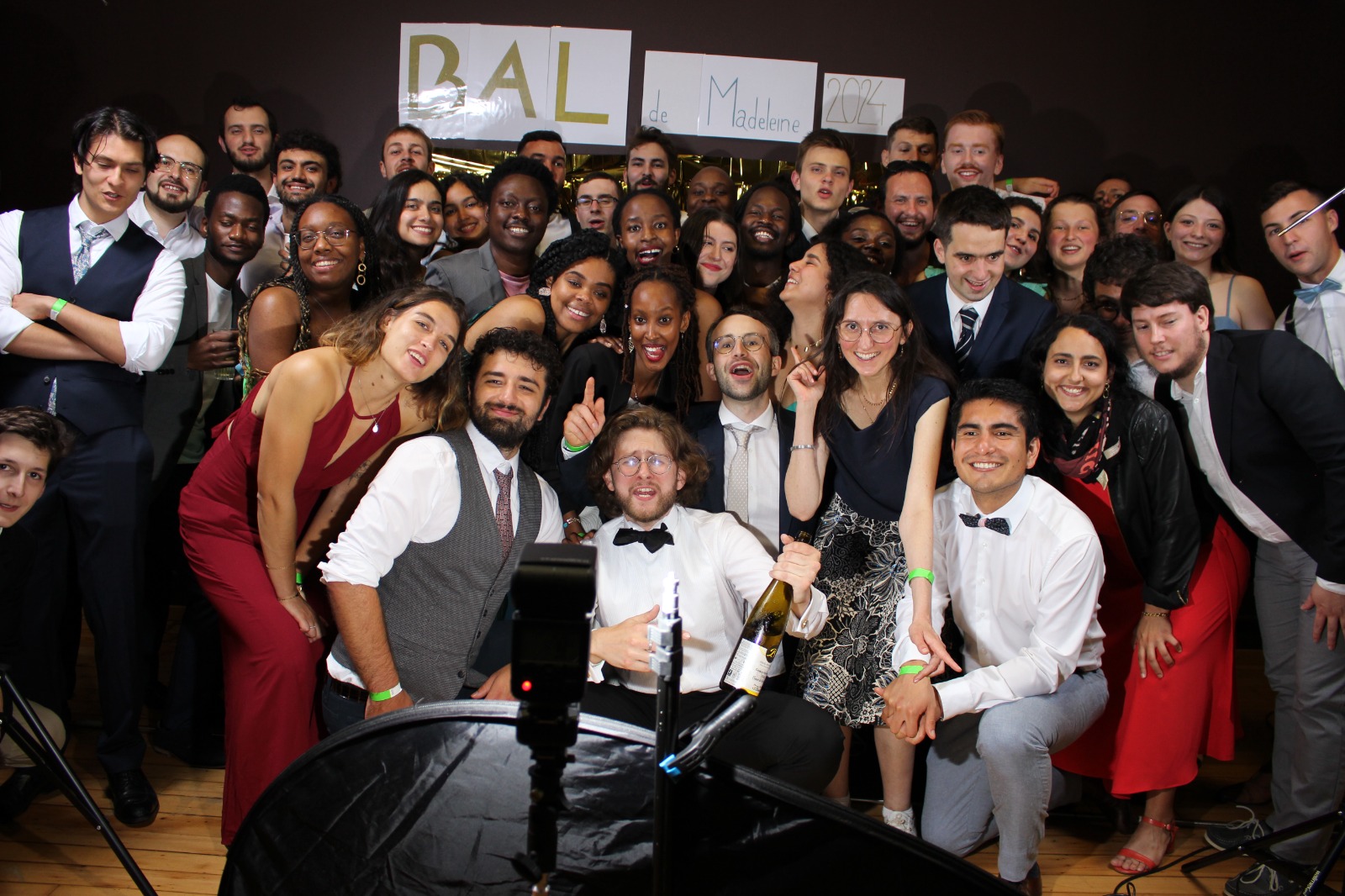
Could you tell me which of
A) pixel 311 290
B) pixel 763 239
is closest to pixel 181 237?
pixel 311 290

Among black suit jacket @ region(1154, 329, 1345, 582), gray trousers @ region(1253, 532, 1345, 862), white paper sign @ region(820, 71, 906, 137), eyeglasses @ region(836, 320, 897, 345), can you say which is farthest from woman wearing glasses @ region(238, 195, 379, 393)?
white paper sign @ region(820, 71, 906, 137)

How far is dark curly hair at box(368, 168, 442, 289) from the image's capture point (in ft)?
12.2

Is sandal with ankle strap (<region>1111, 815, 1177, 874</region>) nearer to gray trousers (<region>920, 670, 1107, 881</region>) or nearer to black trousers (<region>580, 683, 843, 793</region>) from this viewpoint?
gray trousers (<region>920, 670, 1107, 881</region>)

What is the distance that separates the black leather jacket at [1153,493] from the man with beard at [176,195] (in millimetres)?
3314

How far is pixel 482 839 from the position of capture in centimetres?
130

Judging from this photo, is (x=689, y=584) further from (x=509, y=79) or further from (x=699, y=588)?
(x=509, y=79)

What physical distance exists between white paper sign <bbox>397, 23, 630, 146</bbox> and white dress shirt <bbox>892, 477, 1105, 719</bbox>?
10.8 feet

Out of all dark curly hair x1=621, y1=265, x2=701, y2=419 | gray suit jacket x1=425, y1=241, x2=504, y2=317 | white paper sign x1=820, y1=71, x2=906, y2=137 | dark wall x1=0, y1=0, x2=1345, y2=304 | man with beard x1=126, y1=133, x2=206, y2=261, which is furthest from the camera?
white paper sign x1=820, y1=71, x2=906, y2=137

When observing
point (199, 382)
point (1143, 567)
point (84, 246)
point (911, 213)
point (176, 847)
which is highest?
point (911, 213)

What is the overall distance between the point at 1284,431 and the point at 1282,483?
144 mm

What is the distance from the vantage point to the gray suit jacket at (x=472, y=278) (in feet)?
12.0

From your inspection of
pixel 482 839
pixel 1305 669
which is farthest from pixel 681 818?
pixel 1305 669

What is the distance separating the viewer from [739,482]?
3.14 metres

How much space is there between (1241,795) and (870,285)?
6.59 feet
